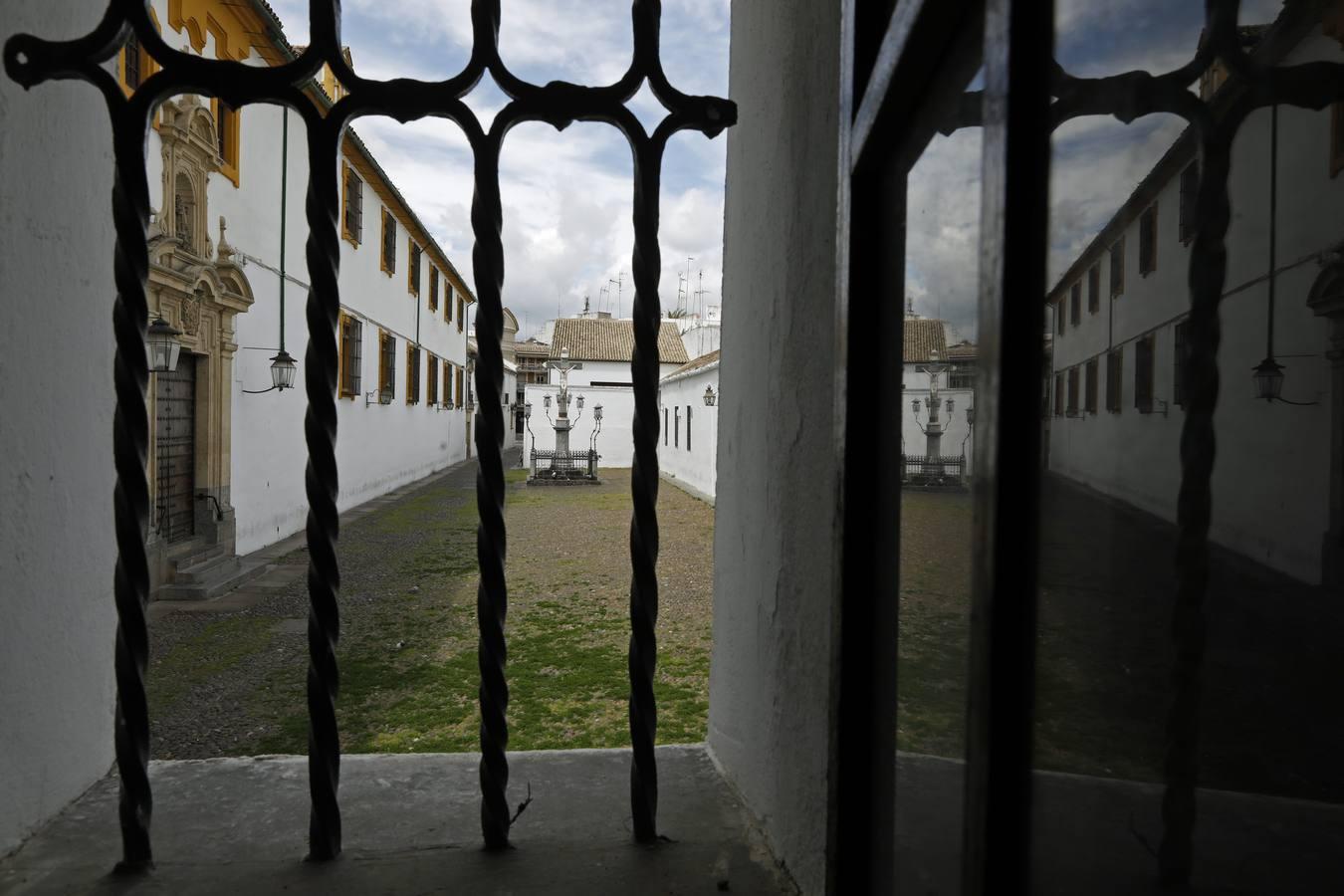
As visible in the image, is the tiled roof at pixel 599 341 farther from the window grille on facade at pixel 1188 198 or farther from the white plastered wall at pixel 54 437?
the window grille on facade at pixel 1188 198

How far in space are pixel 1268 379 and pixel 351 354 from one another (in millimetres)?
16402

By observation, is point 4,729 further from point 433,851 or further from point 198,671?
point 198,671

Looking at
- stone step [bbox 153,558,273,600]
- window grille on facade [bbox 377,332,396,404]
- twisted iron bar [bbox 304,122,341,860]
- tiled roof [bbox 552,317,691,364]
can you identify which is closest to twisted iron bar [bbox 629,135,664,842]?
twisted iron bar [bbox 304,122,341,860]

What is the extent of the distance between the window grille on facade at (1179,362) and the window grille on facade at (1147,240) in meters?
0.05

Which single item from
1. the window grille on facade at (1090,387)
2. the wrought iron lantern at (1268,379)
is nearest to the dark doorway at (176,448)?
the window grille on facade at (1090,387)

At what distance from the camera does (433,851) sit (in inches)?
57.2

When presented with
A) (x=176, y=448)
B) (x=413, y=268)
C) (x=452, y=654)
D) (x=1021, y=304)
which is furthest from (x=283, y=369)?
(x=1021, y=304)

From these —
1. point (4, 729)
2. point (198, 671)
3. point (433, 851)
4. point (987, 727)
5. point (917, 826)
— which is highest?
point (987, 727)

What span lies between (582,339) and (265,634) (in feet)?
102

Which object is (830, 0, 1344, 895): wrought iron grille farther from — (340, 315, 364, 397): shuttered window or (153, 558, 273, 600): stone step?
(340, 315, 364, 397): shuttered window

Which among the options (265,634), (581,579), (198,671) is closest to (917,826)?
(198,671)

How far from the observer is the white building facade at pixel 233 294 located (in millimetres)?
8375

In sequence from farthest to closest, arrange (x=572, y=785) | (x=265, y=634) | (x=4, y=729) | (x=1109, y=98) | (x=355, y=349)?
(x=355, y=349), (x=265, y=634), (x=572, y=785), (x=4, y=729), (x=1109, y=98)

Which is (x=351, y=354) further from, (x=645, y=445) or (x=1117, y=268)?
(x=1117, y=268)
